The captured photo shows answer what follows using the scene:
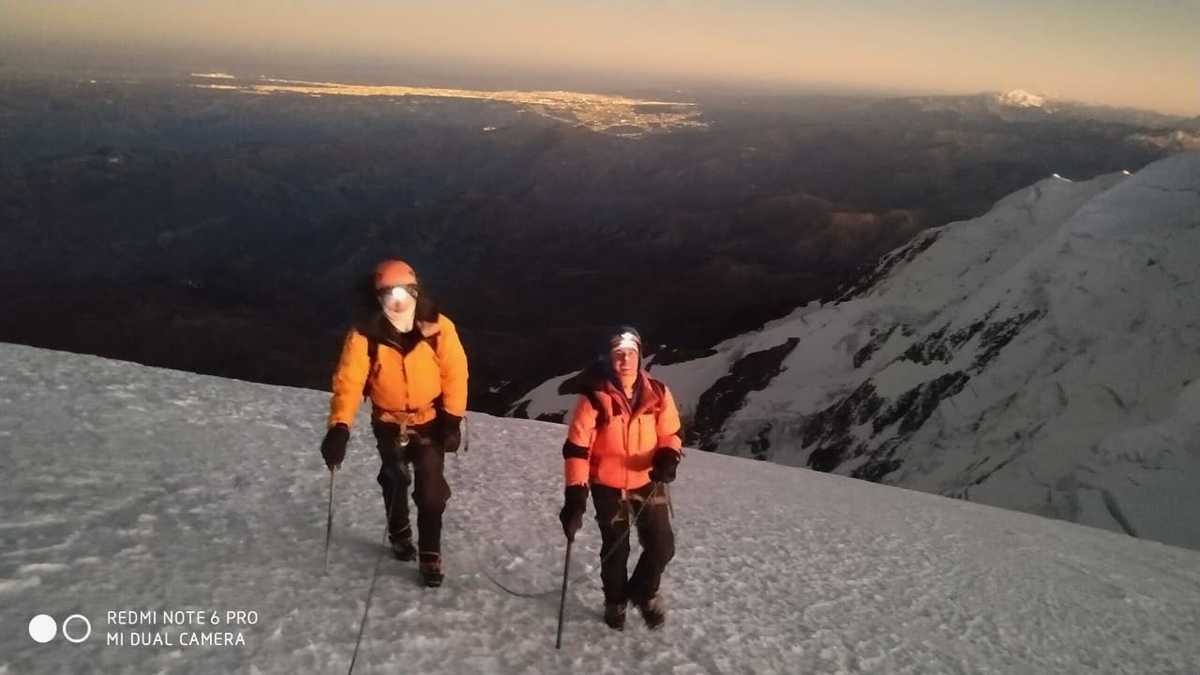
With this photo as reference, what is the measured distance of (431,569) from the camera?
5.97m

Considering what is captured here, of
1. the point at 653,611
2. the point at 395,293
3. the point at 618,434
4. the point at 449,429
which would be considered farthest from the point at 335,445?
the point at 653,611

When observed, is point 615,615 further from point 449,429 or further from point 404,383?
point 404,383

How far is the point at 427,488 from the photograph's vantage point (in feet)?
18.3

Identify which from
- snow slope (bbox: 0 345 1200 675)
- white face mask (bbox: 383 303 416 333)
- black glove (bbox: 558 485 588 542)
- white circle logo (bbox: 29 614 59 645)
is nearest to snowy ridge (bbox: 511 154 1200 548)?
snow slope (bbox: 0 345 1200 675)

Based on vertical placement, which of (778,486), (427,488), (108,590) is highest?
(427,488)

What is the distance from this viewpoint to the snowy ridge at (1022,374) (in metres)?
44.9

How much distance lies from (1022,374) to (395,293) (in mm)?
77821

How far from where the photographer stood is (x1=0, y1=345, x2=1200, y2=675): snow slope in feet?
17.5

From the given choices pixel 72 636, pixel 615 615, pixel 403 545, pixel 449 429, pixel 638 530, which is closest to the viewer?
pixel 72 636

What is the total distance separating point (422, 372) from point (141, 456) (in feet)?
16.9

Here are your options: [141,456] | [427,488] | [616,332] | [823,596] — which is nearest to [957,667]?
[823,596]

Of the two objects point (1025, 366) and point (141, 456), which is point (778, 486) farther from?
point (1025, 366)

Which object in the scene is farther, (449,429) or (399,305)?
(449,429)

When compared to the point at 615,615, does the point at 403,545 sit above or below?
above
